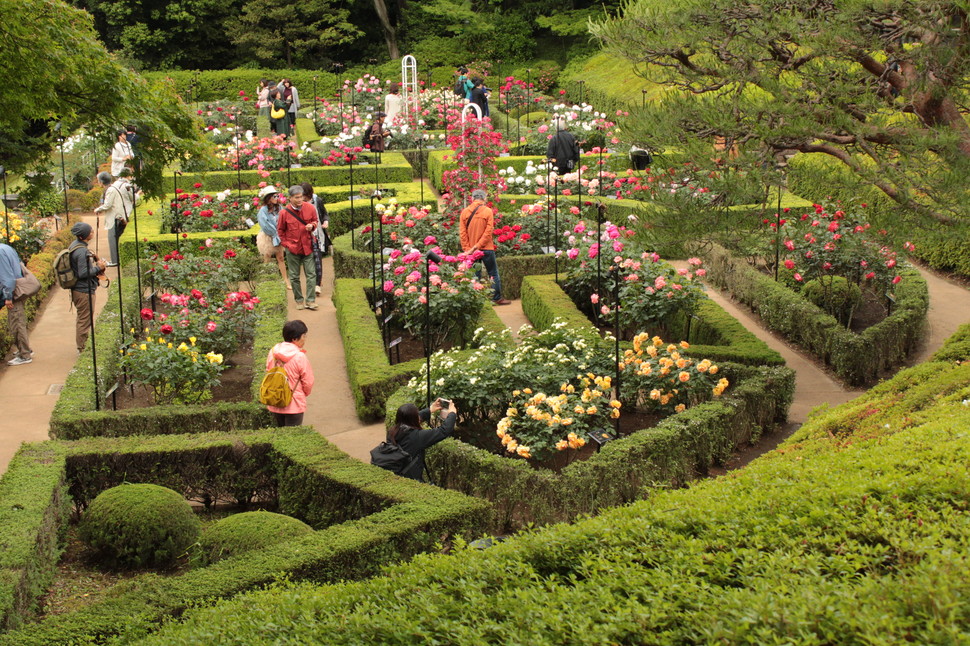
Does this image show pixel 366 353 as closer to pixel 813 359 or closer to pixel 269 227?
pixel 269 227

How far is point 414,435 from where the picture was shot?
21.0 feet

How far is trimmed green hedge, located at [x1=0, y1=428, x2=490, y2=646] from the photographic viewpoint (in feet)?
15.3

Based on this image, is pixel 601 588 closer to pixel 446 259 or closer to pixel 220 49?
pixel 446 259

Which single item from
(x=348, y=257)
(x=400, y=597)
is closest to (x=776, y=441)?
(x=400, y=597)

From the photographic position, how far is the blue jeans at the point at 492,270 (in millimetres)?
11070

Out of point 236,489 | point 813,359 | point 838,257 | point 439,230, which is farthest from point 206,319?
point 838,257

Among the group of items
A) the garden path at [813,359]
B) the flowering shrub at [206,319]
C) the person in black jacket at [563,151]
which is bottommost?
the garden path at [813,359]

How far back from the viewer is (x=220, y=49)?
3409 cm

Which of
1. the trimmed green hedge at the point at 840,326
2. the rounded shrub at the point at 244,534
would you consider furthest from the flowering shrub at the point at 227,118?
the rounded shrub at the point at 244,534

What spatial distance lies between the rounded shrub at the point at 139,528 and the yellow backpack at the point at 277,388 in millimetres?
1325

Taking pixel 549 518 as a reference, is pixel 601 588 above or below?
above

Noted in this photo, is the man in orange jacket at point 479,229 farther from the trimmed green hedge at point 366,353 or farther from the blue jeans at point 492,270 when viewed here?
the trimmed green hedge at point 366,353

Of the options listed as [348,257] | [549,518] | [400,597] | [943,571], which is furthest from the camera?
[348,257]

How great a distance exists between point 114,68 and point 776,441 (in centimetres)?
522
